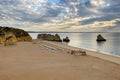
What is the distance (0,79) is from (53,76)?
2.35 metres

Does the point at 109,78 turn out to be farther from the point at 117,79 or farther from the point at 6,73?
the point at 6,73

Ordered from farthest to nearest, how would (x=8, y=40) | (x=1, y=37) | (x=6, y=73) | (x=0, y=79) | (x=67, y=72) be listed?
(x=1, y=37)
(x=8, y=40)
(x=67, y=72)
(x=6, y=73)
(x=0, y=79)

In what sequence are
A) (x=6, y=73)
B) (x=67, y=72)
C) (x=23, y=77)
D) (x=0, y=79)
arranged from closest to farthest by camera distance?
(x=0, y=79), (x=23, y=77), (x=6, y=73), (x=67, y=72)

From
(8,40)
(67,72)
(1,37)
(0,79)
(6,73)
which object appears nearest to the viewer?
(0,79)

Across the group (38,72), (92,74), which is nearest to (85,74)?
(92,74)

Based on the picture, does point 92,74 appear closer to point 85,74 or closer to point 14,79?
point 85,74

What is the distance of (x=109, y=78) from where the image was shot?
8.52 m

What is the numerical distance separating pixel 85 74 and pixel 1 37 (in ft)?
83.1

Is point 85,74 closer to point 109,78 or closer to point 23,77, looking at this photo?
point 109,78

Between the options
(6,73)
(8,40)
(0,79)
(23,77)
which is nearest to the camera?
(0,79)

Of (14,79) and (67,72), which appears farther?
(67,72)

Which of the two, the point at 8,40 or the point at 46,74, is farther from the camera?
the point at 8,40

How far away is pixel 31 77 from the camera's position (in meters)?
8.38

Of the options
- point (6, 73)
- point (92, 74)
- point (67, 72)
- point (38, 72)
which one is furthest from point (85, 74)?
point (6, 73)
